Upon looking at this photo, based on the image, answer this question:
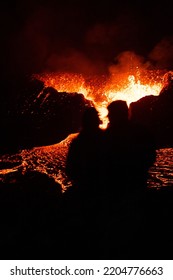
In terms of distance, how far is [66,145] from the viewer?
20.7 ft

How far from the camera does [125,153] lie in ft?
13.5

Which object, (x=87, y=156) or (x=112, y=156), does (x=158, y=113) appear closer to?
(x=112, y=156)

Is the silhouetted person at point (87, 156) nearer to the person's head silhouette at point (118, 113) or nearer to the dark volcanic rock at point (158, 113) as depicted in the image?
the person's head silhouette at point (118, 113)

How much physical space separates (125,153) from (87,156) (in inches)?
17.9

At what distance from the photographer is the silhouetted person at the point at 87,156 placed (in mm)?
4098

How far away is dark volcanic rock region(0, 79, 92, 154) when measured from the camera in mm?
6941

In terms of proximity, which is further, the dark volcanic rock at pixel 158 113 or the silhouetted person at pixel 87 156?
the dark volcanic rock at pixel 158 113

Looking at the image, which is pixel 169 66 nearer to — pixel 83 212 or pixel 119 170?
pixel 119 170

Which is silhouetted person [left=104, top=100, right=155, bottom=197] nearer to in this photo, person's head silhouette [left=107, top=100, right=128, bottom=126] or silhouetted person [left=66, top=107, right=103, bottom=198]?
person's head silhouette [left=107, top=100, right=128, bottom=126]

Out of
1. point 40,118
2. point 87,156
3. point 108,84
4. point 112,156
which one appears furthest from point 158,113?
point 87,156

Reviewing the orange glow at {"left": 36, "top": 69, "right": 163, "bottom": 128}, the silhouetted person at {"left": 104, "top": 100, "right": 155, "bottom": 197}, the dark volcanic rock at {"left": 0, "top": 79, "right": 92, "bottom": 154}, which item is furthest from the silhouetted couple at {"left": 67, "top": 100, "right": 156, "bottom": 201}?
the orange glow at {"left": 36, "top": 69, "right": 163, "bottom": 128}

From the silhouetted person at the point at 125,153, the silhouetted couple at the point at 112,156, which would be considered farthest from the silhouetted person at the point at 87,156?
the silhouetted person at the point at 125,153

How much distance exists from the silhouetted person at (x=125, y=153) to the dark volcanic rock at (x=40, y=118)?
2817mm
